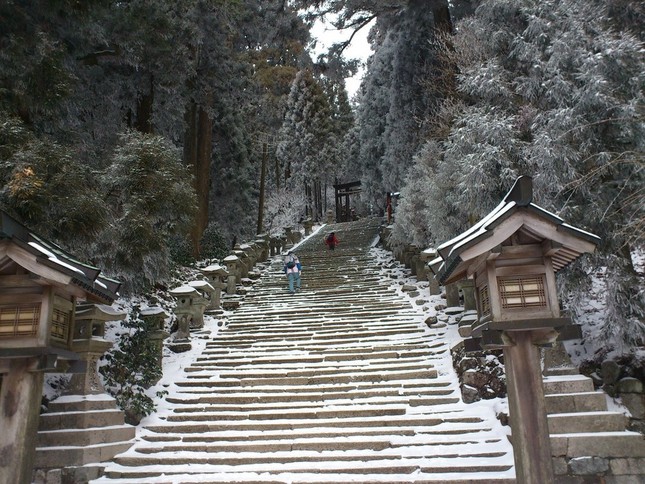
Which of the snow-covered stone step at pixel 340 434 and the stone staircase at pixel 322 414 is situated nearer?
the stone staircase at pixel 322 414

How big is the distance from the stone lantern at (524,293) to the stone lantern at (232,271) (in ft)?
34.3

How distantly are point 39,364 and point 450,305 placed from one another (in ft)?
26.6

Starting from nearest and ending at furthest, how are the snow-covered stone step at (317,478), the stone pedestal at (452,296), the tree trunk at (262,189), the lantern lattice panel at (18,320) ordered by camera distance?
1. the lantern lattice panel at (18,320)
2. the snow-covered stone step at (317,478)
3. the stone pedestal at (452,296)
4. the tree trunk at (262,189)

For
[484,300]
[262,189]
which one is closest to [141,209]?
[484,300]

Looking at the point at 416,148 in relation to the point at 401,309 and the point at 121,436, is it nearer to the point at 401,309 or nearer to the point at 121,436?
the point at 401,309

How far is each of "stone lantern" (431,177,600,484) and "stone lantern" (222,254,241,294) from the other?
10.5m

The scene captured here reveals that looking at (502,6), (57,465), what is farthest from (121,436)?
(502,6)

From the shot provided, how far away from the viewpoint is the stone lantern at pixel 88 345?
702 cm

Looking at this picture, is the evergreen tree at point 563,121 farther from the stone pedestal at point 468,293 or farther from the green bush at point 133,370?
the green bush at point 133,370

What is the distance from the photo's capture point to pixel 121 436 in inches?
279

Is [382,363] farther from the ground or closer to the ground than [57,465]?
farther from the ground

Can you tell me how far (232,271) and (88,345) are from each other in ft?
26.2

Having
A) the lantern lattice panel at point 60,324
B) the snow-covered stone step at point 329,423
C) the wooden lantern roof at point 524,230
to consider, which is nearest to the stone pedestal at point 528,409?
the wooden lantern roof at point 524,230

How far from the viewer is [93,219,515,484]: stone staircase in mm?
6363
